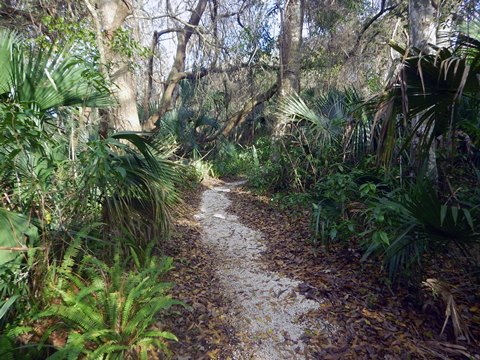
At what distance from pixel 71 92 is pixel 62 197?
43.0 inches

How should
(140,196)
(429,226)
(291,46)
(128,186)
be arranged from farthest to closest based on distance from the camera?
(291,46) < (140,196) < (128,186) < (429,226)

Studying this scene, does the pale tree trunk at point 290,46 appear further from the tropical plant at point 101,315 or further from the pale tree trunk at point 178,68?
the tropical plant at point 101,315

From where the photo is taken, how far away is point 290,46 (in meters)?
8.82

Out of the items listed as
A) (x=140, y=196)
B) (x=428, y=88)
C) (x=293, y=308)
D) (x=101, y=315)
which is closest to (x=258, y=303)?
(x=293, y=308)

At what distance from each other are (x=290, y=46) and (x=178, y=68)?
3.87 meters

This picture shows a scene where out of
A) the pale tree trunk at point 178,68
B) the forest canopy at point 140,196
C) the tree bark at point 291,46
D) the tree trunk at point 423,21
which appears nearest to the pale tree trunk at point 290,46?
the tree bark at point 291,46

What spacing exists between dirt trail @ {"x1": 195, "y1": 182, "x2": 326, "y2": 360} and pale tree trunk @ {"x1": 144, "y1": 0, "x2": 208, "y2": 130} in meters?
5.18

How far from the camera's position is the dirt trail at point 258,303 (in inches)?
105

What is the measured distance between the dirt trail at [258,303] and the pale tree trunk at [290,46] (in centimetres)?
536

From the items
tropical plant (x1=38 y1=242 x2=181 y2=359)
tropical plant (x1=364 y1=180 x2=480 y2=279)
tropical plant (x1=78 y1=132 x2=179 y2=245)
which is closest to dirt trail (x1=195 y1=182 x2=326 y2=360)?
tropical plant (x1=38 y1=242 x2=181 y2=359)

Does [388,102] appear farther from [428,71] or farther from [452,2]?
[452,2]

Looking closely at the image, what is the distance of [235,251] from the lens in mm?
4680

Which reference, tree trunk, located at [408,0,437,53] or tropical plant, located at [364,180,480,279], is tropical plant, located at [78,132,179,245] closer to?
tropical plant, located at [364,180,480,279]

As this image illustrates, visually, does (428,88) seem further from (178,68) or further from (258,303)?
(178,68)
